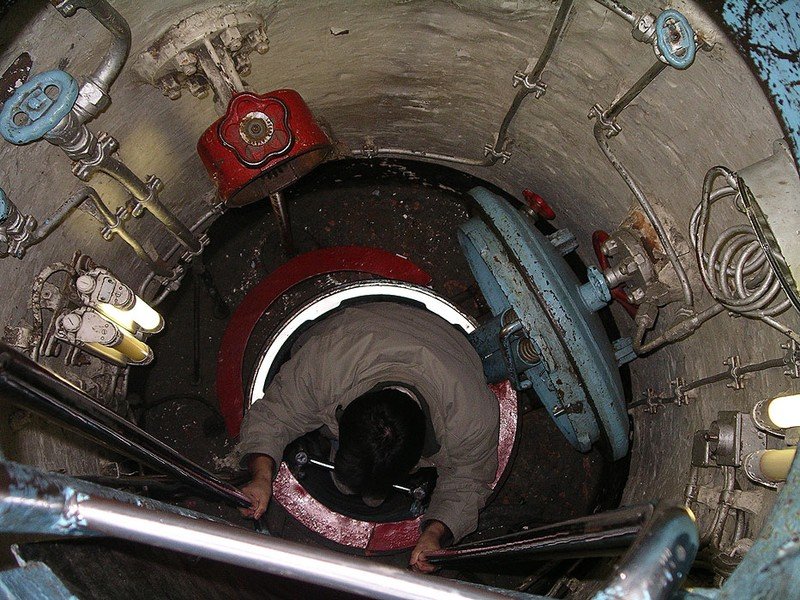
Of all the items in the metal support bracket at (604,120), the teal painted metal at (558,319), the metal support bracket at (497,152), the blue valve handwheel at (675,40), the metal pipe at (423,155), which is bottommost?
the teal painted metal at (558,319)

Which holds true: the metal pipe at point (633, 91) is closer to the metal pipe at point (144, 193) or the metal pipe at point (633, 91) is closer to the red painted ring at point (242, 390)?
the red painted ring at point (242, 390)

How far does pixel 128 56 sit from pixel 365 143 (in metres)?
2.08

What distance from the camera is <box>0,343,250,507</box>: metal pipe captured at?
4.62 feet

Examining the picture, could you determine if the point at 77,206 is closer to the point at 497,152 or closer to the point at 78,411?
the point at 78,411

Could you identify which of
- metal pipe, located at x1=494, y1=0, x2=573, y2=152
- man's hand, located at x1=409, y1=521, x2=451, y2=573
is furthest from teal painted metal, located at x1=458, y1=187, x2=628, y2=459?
man's hand, located at x1=409, y1=521, x2=451, y2=573

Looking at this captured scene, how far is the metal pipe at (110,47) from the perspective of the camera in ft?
6.89

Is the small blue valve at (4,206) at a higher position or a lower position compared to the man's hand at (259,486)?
higher

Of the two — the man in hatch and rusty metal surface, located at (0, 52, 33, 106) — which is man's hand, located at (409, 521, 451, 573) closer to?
the man in hatch

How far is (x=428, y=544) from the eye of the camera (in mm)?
3246

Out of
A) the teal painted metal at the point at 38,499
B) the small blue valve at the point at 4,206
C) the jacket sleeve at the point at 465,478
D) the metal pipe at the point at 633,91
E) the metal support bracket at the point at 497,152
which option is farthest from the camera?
the metal support bracket at the point at 497,152

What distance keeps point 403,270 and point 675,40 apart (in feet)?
8.90

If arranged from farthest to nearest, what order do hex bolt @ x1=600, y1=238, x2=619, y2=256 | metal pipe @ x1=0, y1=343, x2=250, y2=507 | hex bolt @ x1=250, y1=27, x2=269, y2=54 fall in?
hex bolt @ x1=600, y1=238, x2=619, y2=256
hex bolt @ x1=250, y1=27, x2=269, y2=54
metal pipe @ x1=0, y1=343, x2=250, y2=507

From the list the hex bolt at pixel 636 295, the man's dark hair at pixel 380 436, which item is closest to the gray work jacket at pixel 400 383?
the man's dark hair at pixel 380 436

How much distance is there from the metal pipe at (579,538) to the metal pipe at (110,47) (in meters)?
2.24
